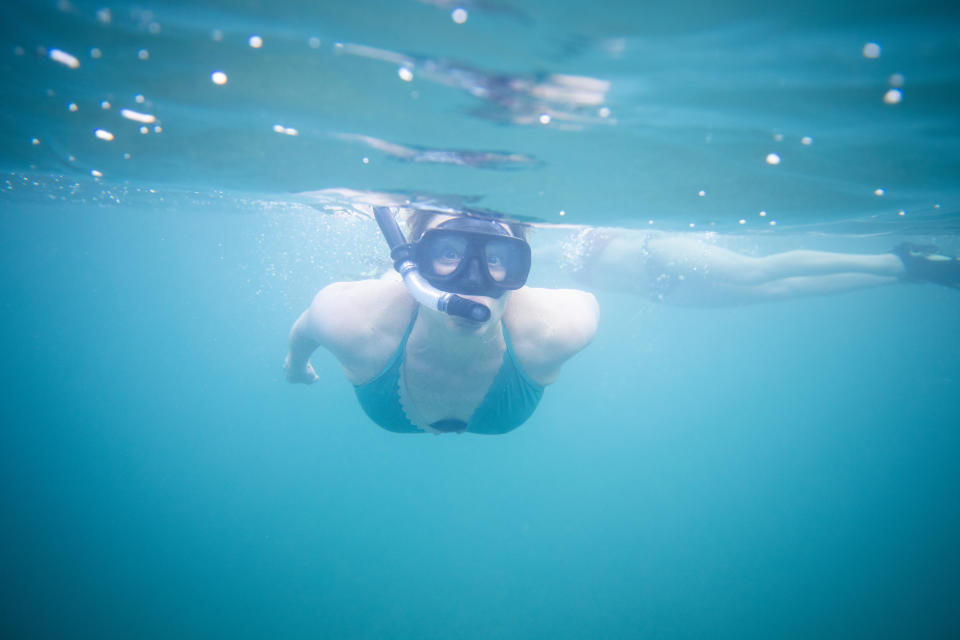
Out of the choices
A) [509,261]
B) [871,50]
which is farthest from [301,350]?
Result: [871,50]

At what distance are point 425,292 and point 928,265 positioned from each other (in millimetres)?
12607

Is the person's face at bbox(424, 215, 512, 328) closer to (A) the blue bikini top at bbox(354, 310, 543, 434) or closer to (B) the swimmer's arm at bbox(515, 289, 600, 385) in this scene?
(A) the blue bikini top at bbox(354, 310, 543, 434)

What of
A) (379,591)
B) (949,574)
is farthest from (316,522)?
(949,574)

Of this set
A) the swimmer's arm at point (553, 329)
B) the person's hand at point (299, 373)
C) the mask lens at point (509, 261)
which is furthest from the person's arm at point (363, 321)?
the person's hand at point (299, 373)

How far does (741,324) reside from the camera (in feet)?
195

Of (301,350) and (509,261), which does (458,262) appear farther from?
(301,350)

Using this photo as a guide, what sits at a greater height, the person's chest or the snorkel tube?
the snorkel tube

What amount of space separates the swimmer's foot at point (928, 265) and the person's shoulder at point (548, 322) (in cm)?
1057

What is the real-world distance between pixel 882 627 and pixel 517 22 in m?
→ 30.3

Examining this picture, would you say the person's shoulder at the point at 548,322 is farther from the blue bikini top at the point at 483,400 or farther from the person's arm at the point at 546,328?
the blue bikini top at the point at 483,400

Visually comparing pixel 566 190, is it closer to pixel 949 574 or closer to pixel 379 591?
pixel 379 591

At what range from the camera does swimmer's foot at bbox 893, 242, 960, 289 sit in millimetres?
9281

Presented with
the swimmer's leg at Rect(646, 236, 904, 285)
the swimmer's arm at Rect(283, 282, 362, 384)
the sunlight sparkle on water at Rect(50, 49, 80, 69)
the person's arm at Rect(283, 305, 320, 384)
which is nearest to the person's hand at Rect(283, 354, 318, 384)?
the person's arm at Rect(283, 305, 320, 384)

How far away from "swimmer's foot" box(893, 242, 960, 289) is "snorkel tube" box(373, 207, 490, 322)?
1229cm
